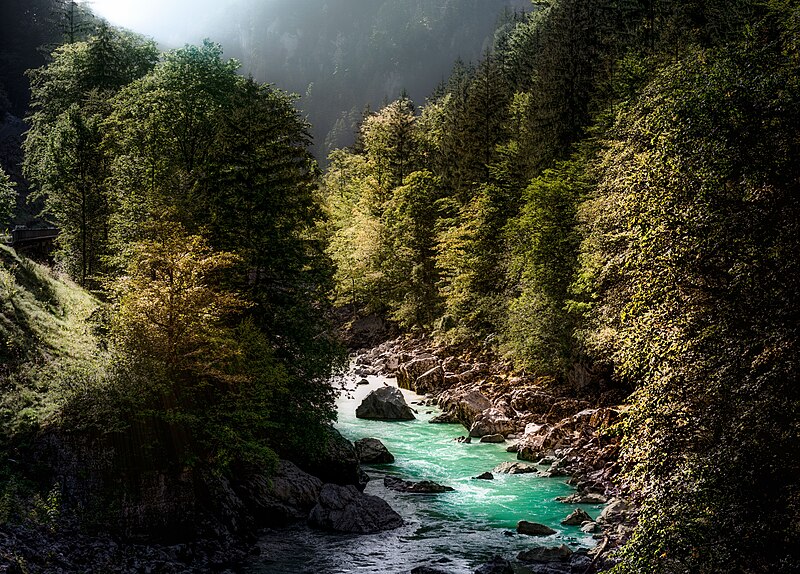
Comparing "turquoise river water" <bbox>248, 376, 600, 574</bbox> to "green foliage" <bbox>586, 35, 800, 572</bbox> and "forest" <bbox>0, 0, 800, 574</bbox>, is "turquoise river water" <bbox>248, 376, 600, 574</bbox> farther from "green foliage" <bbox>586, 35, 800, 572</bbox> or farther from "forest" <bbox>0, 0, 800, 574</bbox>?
"green foliage" <bbox>586, 35, 800, 572</bbox>

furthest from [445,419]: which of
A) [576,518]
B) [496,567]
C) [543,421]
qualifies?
[496,567]

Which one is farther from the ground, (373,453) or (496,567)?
(373,453)

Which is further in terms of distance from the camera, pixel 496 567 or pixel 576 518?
pixel 576 518

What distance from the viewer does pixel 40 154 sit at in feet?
150

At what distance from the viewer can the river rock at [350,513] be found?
20.7 meters

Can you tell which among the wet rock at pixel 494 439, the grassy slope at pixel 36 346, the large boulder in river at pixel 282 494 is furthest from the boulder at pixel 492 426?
the grassy slope at pixel 36 346

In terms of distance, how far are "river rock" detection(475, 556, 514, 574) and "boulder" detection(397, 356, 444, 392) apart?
92.9 ft

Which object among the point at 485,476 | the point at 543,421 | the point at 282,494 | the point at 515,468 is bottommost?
the point at 485,476

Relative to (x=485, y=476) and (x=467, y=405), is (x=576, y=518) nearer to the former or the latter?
(x=485, y=476)

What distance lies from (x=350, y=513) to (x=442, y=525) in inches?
123

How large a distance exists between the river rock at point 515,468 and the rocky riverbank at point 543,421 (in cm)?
4

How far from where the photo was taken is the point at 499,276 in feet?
153

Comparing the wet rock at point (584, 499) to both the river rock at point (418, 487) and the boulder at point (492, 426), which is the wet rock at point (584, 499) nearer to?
the river rock at point (418, 487)

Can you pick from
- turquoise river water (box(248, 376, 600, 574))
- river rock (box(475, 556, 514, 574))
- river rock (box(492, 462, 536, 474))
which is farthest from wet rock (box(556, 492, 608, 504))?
river rock (box(475, 556, 514, 574))
